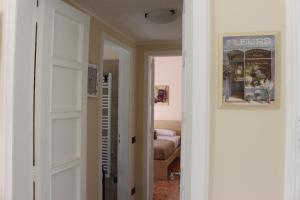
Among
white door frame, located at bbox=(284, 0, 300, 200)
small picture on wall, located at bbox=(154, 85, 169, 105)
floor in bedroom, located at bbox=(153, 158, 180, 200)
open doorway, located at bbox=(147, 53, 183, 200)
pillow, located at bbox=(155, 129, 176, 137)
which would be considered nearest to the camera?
white door frame, located at bbox=(284, 0, 300, 200)

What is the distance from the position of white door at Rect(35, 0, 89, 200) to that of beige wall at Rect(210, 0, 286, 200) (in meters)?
1.08

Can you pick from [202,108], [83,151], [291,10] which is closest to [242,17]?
[291,10]

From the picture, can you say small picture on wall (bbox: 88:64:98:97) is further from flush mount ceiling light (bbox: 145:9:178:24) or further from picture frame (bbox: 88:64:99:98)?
flush mount ceiling light (bbox: 145:9:178:24)

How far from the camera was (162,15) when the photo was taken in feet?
8.32

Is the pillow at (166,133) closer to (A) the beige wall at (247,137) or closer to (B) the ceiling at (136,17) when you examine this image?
(B) the ceiling at (136,17)

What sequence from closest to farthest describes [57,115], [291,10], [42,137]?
1. [291,10]
2. [42,137]
3. [57,115]

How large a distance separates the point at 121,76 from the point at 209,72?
8.93ft

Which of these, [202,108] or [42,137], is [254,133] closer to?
[202,108]

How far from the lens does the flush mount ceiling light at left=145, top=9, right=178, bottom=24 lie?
8.13 ft

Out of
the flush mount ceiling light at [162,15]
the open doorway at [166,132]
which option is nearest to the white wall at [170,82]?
the open doorway at [166,132]

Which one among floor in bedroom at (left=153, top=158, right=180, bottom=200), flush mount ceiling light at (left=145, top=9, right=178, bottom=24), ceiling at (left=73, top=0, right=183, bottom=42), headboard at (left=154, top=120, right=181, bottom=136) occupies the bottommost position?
floor in bedroom at (left=153, top=158, right=180, bottom=200)

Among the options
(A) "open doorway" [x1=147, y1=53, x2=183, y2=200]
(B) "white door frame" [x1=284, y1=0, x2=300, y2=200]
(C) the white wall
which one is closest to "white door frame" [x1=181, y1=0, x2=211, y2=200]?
(B) "white door frame" [x1=284, y1=0, x2=300, y2=200]

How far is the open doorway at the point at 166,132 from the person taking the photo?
471 centimetres

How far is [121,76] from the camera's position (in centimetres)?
376
